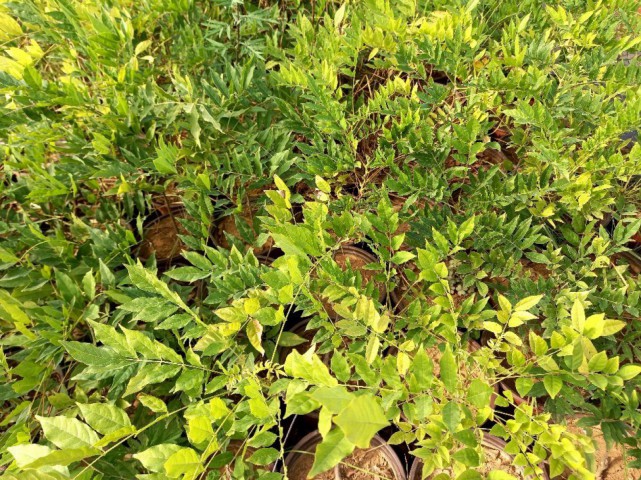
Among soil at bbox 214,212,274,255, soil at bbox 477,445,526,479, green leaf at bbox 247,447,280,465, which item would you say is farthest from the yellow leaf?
soil at bbox 477,445,526,479

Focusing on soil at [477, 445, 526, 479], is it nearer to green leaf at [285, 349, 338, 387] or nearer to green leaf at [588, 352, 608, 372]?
green leaf at [588, 352, 608, 372]

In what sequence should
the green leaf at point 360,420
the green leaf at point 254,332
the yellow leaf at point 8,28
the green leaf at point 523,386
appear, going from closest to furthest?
the green leaf at point 360,420 < the green leaf at point 523,386 < the green leaf at point 254,332 < the yellow leaf at point 8,28

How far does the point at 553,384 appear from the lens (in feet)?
1.88

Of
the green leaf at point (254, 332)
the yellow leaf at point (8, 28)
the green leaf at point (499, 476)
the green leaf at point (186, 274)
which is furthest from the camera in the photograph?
the yellow leaf at point (8, 28)

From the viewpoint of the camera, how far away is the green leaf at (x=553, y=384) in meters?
0.57

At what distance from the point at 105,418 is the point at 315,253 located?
0.40 metres

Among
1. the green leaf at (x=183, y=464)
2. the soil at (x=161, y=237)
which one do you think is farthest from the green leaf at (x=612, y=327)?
the soil at (x=161, y=237)

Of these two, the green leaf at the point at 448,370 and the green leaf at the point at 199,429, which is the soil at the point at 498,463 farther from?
the green leaf at the point at 199,429

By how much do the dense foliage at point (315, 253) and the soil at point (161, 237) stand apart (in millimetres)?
73

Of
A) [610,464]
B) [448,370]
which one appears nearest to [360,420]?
[448,370]

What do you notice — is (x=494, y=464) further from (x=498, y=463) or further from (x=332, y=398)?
(x=332, y=398)

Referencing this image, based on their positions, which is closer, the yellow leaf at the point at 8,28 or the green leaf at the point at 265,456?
the green leaf at the point at 265,456

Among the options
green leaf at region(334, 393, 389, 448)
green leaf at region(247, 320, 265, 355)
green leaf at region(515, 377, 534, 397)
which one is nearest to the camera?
green leaf at region(334, 393, 389, 448)

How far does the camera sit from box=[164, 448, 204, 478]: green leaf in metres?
0.51
